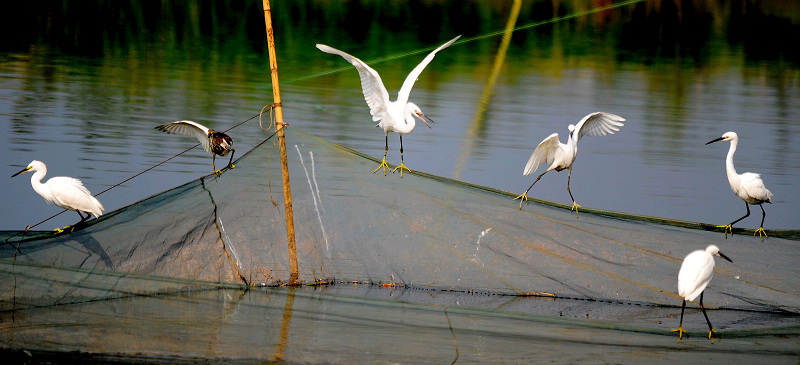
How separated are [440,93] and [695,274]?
9.62 meters

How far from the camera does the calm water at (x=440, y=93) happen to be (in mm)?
8500

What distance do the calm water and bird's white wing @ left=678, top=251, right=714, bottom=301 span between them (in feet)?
11.7

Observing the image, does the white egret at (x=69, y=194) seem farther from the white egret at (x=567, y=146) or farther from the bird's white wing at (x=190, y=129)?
the white egret at (x=567, y=146)

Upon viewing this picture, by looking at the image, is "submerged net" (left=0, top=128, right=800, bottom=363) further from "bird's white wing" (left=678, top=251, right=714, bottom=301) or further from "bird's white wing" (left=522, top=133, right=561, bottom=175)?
"bird's white wing" (left=522, top=133, right=561, bottom=175)

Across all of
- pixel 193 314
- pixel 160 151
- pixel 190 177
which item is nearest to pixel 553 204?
pixel 193 314

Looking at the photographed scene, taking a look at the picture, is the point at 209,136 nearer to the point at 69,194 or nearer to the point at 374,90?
the point at 69,194

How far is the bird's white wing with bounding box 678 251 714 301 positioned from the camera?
13.8 ft

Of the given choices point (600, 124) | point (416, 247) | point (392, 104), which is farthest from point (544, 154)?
point (416, 247)

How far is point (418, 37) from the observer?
61.0 ft

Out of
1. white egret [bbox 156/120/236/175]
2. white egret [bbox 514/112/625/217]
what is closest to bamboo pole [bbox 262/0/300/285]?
white egret [bbox 156/120/236/175]

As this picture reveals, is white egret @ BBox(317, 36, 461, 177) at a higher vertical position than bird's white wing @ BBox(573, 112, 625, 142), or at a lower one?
higher

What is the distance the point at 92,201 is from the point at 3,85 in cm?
830

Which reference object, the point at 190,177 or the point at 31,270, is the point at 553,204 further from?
the point at 190,177

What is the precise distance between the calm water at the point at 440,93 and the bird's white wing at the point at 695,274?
3556 mm
